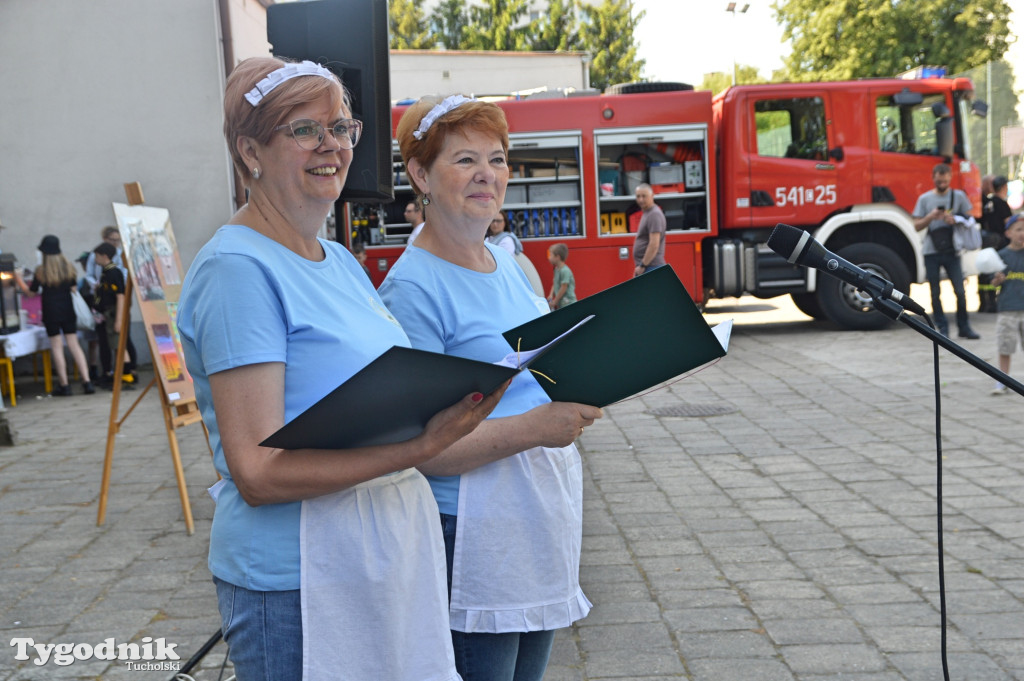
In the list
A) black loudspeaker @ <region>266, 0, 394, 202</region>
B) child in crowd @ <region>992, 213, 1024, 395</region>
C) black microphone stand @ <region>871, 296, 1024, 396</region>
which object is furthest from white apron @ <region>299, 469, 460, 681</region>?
child in crowd @ <region>992, 213, 1024, 395</region>

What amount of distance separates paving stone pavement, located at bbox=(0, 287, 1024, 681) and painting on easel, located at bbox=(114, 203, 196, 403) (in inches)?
35.8

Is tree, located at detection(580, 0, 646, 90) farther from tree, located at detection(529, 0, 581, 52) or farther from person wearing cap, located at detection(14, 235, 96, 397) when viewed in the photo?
person wearing cap, located at detection(14, 235, 96, 397)

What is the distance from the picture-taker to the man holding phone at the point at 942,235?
39.1ft

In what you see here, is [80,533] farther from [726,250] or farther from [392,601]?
[726,250]

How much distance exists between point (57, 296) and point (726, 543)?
924cm

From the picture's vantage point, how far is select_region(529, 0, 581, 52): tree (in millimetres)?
37406

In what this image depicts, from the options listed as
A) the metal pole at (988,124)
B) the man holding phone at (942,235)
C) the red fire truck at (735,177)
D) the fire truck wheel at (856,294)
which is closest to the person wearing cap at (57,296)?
the red fire truck at (735,177)

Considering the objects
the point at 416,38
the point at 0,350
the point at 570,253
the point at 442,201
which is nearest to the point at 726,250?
the point at 570,253

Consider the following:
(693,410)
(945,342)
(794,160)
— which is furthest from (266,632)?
(794,160)

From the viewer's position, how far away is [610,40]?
37.8 metres

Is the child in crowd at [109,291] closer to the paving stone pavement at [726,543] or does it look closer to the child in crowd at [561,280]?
the paving stone pavement at [726,543]

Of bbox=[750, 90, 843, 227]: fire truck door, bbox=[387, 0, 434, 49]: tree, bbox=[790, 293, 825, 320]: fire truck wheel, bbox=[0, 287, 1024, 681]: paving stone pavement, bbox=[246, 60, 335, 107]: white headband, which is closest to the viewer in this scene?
bbox=[246, 60, 335, 107]: white headband

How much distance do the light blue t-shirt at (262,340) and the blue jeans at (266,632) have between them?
29 millimetres

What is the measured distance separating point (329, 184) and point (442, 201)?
0.48 m
